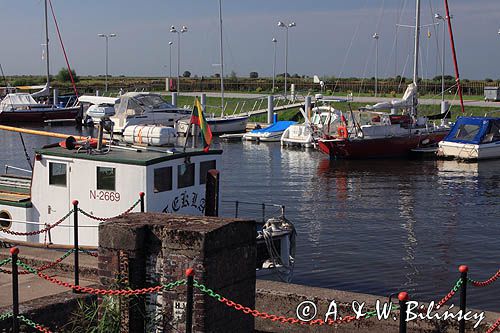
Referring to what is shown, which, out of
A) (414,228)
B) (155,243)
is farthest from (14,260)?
(414,228)

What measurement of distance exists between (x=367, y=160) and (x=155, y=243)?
36.9 meters

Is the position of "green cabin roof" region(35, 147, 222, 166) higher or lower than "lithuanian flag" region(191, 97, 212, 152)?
lower

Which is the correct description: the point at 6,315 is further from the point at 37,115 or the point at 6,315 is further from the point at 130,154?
the point at 37,115

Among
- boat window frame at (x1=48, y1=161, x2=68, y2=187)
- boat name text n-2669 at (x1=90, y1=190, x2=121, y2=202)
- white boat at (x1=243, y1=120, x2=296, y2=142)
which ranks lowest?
white boat at (x1=243, y1=120, x2=296, y2=142)

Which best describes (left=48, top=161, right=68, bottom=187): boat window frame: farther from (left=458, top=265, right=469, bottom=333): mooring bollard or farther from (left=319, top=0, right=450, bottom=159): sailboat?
(left=319, top=0, right=450, bottom=159): sailboat

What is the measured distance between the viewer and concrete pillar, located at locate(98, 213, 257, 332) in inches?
313

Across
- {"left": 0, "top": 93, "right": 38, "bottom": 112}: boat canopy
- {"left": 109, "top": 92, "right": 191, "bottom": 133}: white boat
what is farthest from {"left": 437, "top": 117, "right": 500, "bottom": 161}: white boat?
{"left": 0, "top": 93, "right": 38, "bottom": 112}: boat canopy

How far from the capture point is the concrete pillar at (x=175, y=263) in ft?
26.1

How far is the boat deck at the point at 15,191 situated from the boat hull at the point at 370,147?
2666 centimetres

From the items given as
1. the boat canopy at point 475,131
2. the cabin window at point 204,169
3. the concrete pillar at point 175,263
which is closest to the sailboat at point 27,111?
the boat canopy at point 475,131

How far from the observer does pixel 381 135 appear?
4500cm

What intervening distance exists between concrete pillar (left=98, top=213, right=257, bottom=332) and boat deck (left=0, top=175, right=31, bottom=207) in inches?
339

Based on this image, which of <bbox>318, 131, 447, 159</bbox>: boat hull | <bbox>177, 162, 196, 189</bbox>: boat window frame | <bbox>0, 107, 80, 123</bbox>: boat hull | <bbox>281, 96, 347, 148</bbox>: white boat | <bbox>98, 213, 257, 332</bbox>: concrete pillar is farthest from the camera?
<bbox>0, 107, 80, 123</bbox>: boat hull

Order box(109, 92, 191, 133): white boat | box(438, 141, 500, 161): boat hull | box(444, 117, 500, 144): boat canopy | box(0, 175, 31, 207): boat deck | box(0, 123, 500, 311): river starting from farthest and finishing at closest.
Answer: box(109, 92, 191, 133): white boat < box(444, 117, 500, 144): boat canopy < box(438, 141, 500, 161): boat hull < box(0, 123, 500, 311): river < box(0, 175, 31, 207): boat deck
